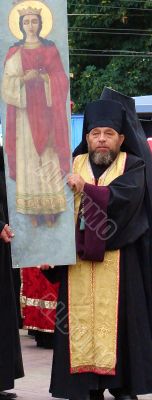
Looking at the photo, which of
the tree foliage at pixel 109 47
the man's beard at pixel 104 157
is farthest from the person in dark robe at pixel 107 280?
the tree foliage at pixel 109 47

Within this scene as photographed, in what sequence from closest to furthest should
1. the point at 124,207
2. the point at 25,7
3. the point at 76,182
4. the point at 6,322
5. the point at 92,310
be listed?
the point at 25,7, the point at 76,182, the point at 124,207, the point at 92,310, the point at 6,322

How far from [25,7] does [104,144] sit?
97 centimetres

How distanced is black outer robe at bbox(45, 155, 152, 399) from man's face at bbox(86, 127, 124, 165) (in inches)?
4.9

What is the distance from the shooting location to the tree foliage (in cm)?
2294

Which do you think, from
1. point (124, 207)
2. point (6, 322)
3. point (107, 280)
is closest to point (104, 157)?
point (124, 207)

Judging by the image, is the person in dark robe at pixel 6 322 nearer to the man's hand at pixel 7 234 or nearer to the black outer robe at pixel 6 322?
the black outer robe at pixel 6 322

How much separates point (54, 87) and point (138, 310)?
143 centimetres

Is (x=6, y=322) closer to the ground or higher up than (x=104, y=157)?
closer to the ground

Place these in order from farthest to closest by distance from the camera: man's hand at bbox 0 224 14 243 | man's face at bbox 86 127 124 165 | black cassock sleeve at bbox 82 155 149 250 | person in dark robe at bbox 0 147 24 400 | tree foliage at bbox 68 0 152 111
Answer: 1. tree foliage at bbox 68 0 152 111
2. person in dark robe at bbox 0 147 24 400
3. man's face at bbox 86 127 124 165
4. black cassock sleeve at bbox 82 155 149 250
5. man's hand at bbox 0 224 14 243

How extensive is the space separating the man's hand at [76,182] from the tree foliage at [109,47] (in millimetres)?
16992

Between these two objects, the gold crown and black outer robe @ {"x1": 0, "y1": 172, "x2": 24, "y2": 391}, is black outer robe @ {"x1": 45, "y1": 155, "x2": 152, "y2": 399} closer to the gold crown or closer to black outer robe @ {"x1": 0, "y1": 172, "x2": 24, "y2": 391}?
black outer robe @ {"x1": 0, "y1": 172, "x2": 24, "y2": 391}

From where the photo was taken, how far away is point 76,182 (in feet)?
18.2

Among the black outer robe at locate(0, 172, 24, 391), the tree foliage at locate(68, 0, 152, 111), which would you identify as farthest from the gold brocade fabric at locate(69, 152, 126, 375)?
the tree foliage at locate(68, 0, 152, 111)

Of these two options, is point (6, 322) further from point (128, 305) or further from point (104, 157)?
point (104, 157)
